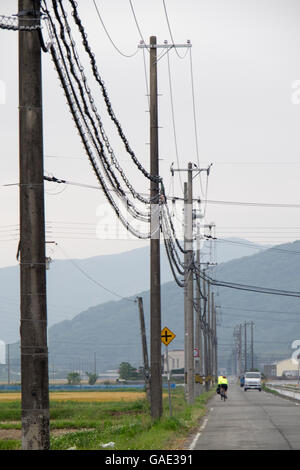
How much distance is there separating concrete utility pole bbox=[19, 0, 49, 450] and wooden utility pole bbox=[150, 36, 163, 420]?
14.5 m

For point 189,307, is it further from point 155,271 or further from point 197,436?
point 197,436

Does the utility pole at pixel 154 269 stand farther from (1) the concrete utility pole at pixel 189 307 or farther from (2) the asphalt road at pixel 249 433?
(1) the concrete utility pole at pixel 189 307

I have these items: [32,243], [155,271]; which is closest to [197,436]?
[155,271]

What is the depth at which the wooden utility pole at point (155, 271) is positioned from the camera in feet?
97.0

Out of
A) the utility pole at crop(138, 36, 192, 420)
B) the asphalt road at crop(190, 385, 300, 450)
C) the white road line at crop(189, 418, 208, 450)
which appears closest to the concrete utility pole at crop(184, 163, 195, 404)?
the asphalt road at crop(190, 385, 300, 450)

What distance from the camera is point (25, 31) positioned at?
1491cm

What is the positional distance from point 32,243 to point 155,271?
15.2 meters

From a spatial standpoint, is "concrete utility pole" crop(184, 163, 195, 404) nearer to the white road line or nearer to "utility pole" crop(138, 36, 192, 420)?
the white road line

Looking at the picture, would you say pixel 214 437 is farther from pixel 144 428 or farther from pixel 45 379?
pixel 45 379

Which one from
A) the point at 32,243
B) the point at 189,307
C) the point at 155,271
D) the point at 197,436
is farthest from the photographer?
the point at 189,307

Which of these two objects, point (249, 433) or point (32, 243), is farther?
point (249, 433)

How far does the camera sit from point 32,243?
48.8ft

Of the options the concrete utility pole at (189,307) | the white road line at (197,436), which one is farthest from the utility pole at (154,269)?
A: the concrete utility pole at (189,307)
